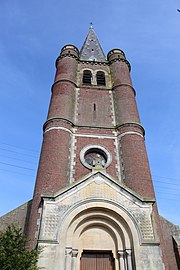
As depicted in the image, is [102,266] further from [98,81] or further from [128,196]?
[98,81]

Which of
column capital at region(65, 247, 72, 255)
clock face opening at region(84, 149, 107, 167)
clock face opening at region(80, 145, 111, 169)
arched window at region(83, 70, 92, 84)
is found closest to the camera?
column capital at region(65, 247, 72, 255)

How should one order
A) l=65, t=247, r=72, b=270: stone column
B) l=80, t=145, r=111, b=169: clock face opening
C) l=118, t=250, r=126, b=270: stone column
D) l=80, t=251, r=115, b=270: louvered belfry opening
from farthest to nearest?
l=80, t=145, r=111, b=169: clock face opening, l=80, t=251, r=115, b=270: louvered belfry opening, l=118, t=250, r=126, b=270: stone column, l=65, t=247, r=72, b=270: stone column

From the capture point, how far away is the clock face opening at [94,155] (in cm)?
1511

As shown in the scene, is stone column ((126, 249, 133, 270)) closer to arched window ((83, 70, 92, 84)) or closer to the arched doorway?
the arched doorway

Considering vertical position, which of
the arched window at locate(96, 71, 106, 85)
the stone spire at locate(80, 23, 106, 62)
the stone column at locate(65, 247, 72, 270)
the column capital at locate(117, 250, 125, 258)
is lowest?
the stone column at locate(65, 247, 72, 270)

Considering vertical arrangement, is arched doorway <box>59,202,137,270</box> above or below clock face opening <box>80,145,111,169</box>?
below

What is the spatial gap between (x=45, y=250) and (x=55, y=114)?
947 centimetres

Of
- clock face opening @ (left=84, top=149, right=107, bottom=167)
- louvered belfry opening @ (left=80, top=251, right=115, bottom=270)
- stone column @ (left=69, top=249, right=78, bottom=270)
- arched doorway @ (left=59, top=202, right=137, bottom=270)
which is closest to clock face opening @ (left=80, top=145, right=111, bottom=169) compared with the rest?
clock face opening @ (left=84, top=149, right=107, bottom=167)

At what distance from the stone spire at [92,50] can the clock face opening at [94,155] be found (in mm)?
12815

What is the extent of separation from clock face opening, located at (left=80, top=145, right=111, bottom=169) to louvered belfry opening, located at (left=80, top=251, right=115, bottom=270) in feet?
16.5

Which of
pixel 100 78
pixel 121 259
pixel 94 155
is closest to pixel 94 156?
pixel 94 155

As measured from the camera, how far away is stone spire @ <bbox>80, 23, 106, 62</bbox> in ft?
87.8

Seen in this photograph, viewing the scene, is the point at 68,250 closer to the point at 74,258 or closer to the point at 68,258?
the point at 68,258

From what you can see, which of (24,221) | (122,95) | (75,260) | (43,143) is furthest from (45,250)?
(122,95)
